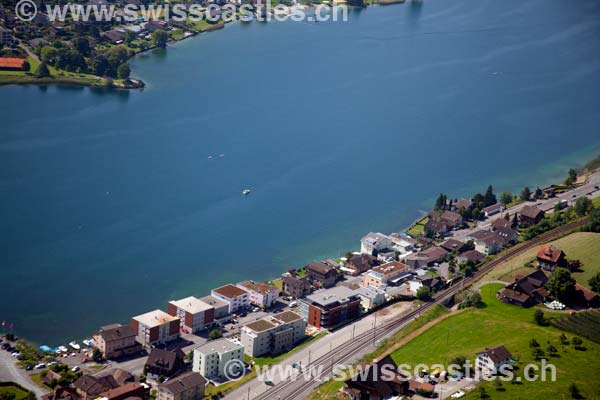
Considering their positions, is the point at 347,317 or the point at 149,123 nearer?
the point at 347,317

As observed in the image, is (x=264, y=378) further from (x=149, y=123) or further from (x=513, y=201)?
(x=149, y=123)

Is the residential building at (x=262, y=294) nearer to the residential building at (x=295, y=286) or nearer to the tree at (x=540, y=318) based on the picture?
the residential building at (x=295, y=286)

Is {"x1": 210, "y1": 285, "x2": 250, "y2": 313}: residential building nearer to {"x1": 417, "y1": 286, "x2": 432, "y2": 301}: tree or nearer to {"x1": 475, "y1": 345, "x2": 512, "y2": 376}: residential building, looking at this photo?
{"x1": 417, "y1": 286, "x2": 432, "y2": 301}: tree

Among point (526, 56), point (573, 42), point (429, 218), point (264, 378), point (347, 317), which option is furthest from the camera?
point (573, 42)

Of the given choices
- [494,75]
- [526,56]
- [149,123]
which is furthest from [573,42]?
[149,123]

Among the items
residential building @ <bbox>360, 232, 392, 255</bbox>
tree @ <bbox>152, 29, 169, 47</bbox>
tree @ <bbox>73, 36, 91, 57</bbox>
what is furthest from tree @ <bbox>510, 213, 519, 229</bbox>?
tree @ <bbox>152, 29, 169, 47</bbox>

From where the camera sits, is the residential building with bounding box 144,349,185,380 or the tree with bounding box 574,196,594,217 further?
the tree with bounding box 574,196,594,217
